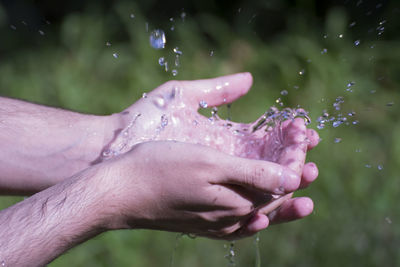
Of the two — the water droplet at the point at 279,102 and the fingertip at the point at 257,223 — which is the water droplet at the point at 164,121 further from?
the water droplet at the point at 279,102

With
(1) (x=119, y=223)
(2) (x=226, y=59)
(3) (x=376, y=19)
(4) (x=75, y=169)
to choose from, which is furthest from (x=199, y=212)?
(3) (x=376, y=19)

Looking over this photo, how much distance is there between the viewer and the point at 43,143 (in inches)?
75.5

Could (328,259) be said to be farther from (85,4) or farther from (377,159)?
(85,4)

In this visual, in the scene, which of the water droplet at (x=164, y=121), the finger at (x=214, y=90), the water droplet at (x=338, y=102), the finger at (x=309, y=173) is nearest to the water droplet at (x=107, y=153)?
the water droplet at (x=164, y=121)

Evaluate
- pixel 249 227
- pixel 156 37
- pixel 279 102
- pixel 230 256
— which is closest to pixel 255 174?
pixel 249 227

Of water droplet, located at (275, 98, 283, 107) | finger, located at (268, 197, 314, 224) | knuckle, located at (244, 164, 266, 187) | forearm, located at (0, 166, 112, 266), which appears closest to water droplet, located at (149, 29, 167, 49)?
water droplet, located at (275, 98, 283, 107)

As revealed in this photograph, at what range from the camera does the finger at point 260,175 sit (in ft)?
4.43

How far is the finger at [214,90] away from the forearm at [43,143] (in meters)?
0.32

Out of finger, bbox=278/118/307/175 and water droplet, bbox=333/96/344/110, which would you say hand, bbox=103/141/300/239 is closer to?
finger, bbox=278/118/307/175

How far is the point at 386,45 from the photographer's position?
362cm

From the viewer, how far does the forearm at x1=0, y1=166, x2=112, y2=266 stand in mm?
1396

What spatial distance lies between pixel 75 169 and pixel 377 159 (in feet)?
5.95

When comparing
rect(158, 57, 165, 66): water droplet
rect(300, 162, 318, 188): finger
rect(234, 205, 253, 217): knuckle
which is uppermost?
rect(158, 57, 165, 66): water droplet

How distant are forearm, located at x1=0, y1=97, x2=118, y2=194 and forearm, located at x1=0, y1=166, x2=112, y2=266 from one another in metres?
0.38
